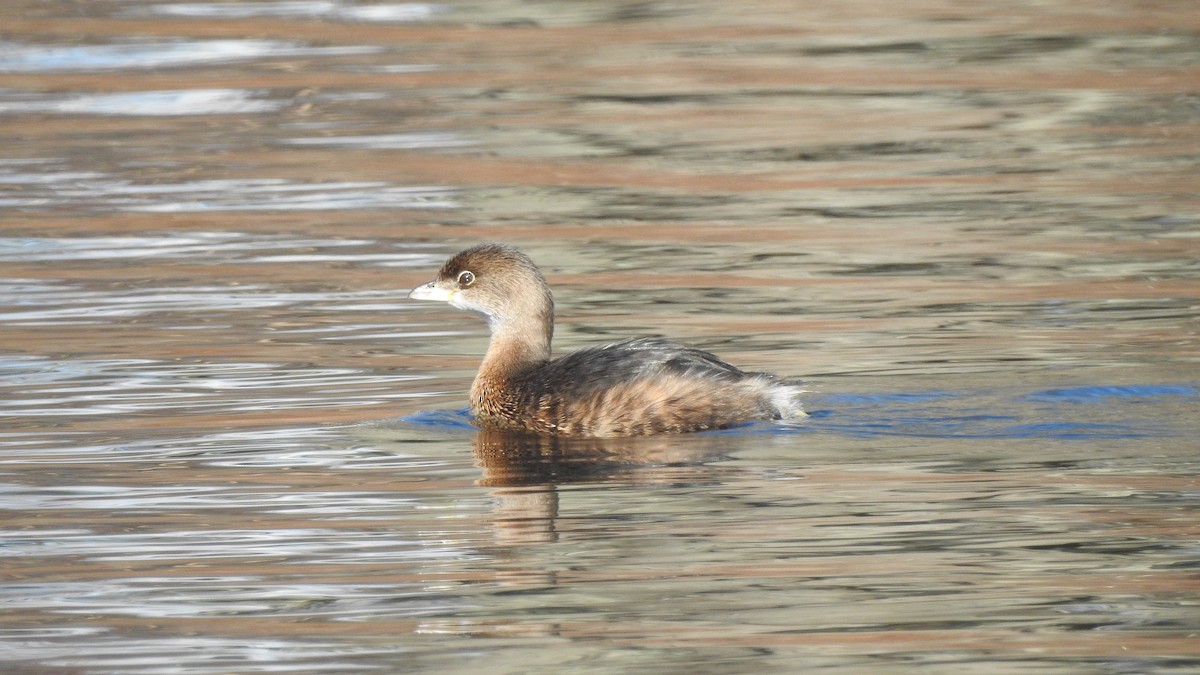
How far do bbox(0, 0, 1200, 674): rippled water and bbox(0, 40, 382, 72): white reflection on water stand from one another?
0.08m

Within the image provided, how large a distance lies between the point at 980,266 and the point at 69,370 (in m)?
5.30

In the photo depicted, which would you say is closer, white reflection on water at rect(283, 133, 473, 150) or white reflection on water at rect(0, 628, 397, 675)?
white reflection on water at rect(0, 628, 397, 675)

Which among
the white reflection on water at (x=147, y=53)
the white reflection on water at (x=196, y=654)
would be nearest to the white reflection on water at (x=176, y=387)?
the white reflection on water at (x=196, y=654)

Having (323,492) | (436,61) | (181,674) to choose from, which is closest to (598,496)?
(323,492)

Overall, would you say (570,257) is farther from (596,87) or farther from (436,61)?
(436,61)

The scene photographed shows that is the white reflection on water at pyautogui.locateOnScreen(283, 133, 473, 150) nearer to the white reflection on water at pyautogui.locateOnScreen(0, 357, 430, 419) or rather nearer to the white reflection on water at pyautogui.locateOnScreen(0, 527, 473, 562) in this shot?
the white reflection on water at pyautogui.locateOnScreen(0, 357, 430, 419)

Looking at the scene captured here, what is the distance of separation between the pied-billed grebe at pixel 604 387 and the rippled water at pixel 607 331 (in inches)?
5.0

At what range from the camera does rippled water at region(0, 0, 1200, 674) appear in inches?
264

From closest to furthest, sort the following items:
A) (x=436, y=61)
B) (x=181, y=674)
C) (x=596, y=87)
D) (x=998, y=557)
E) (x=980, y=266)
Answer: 1. (x=181, y=674)
2. (x=998, y=557)
3. (x=980, y=266)
4. (x=596, y=87)
5. (x=436, y=61)

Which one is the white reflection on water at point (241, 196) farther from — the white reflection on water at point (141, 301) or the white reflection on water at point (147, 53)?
the white reflection on water at point (147, 53)

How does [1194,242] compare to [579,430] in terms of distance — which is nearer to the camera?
[579,430]

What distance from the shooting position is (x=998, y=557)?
279 inches

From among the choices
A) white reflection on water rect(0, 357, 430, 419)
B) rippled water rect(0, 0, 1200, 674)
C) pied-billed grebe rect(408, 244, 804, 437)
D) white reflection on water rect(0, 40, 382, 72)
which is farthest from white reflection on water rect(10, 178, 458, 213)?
pied-billed grebe rect(408, 244, 804, 437)

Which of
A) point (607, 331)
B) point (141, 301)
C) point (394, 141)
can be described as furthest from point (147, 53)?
point (607, 331)
